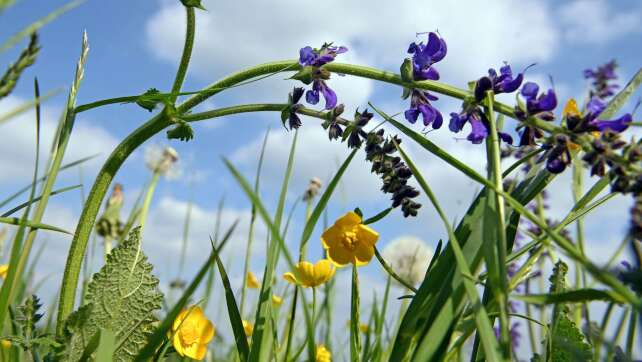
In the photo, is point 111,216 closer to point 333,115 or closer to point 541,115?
point 333,115

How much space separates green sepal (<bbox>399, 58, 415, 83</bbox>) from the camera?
1.69m

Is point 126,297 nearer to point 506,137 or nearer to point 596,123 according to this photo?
point 506,137

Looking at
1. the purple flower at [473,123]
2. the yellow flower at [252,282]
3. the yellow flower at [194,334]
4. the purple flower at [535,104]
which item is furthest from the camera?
the yellow flower at [252,282]

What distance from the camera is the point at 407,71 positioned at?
5.55 feet

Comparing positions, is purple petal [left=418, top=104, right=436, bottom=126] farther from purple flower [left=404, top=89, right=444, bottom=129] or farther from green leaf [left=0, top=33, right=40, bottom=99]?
green leaf [left=0, top=33, right=40, bottom=99]

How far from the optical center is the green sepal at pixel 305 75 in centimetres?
173

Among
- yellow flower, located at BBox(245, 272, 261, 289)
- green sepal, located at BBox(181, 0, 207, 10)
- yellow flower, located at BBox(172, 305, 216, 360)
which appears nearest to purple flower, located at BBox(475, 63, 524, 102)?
green sepal, located at BBox(181, 0, 207, 10)

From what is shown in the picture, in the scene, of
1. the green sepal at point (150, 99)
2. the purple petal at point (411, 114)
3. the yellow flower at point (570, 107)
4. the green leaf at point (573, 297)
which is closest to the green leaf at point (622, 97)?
the yellow flower at point (570, 107)

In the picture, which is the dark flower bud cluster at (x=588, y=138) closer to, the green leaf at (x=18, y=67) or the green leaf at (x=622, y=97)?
the green leaf at (x=622, y=97)

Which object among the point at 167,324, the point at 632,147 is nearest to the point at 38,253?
the point at 167,324

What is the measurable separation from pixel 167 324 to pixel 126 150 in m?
0.80

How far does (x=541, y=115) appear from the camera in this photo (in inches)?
60.4

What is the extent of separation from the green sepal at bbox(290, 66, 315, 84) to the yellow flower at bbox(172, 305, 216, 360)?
80cm

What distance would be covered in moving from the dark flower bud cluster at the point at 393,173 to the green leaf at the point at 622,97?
52 cm
